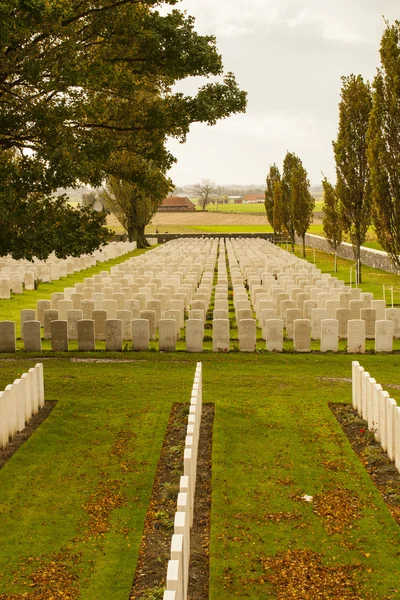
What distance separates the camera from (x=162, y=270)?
95.9 ft

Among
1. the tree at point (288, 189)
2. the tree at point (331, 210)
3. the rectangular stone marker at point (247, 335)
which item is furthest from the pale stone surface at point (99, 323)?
the tree at point (288, 189)

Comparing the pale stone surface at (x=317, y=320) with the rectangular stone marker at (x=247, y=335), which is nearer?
the rectangular stone marker at (x=247, y=335)

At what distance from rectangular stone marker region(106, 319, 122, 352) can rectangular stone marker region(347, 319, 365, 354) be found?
5.00 m

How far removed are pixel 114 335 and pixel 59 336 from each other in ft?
4.00

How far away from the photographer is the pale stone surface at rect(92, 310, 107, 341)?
57.0 ft

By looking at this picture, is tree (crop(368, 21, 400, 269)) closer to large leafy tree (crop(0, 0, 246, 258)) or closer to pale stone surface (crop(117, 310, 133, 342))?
large leafy tree (crop(0, 0, 246, 258))

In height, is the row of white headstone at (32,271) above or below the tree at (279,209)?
below

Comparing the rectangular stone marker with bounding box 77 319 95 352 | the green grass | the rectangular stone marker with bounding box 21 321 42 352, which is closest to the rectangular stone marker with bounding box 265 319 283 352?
the rectangular stone marker with bounding box 77 319 95 352

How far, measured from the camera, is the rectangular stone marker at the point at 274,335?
635 inches

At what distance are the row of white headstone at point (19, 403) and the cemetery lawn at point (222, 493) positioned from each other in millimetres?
300

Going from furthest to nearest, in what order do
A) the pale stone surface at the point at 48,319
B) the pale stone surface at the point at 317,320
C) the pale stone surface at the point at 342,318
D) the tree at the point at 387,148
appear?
1. the tree at the point at 387,148
2. the pale stone surface at the point at 342,318
3. the pale stone surface at the point at 48,319
4. the pale stone surface at the point at 317,320

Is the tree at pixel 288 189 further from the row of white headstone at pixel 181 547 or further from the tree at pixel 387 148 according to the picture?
the row of white headstone at pixel 181 547

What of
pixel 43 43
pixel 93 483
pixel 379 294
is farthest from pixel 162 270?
pixel 93 483

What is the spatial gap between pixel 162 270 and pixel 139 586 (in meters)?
23.3
